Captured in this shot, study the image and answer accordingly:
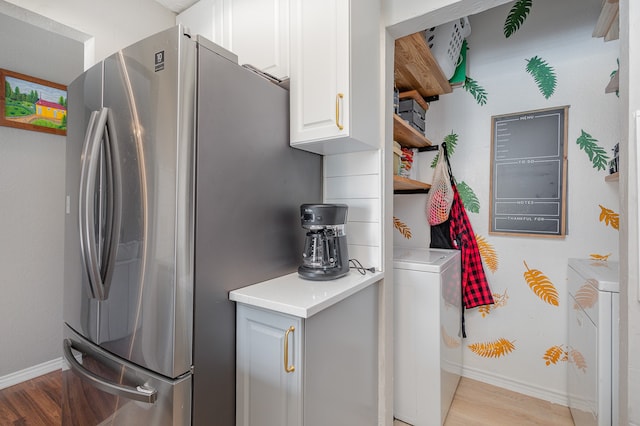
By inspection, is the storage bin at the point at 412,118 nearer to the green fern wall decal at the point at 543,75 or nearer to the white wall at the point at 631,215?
the green fern wall decal at the point at 543,75

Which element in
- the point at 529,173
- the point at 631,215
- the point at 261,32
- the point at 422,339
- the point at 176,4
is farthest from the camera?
the point at 529,173

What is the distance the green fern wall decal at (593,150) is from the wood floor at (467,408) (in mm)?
1553

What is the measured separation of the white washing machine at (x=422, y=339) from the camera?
169 centimetres

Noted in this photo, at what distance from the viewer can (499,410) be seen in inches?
74.7

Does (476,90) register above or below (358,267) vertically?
above

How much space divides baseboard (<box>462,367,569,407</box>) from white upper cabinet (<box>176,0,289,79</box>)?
7.82ft

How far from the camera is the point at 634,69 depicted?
2.89 feet

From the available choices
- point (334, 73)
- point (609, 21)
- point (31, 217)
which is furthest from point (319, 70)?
point (31, 217)

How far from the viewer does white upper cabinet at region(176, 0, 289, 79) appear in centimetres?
141

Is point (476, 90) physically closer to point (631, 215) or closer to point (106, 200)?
point (631, 215)

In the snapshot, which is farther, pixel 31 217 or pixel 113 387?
pixel 31 217

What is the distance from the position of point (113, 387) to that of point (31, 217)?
195 cm

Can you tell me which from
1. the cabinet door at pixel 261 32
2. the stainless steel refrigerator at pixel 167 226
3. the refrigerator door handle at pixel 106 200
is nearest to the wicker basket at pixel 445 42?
the cabinet door at pixel 261 32

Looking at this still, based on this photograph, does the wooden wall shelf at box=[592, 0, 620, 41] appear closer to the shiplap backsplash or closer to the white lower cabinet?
the shiplap backsplash
